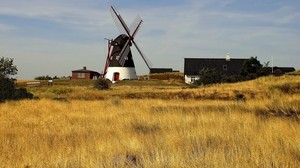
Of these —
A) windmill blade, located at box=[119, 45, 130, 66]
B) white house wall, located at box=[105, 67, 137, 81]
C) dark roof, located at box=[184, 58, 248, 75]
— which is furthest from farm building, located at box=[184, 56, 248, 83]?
windmill blade, located at box=[119, 45, 130, 66]

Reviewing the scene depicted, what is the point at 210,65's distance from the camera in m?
106

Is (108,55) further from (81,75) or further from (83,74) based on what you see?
(81,75)

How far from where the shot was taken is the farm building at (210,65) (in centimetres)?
10438

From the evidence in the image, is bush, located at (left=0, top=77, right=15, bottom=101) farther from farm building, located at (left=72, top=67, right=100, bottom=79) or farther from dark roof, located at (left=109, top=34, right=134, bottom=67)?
farm building, located at (left=72, top=67, right=100, bottom=79)

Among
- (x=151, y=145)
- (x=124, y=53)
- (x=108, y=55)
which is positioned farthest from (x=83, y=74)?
(x=151, y=145)

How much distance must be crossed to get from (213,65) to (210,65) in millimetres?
862

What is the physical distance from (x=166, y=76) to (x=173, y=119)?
10588cm

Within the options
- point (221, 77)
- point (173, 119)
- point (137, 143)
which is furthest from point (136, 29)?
point (137, 143)

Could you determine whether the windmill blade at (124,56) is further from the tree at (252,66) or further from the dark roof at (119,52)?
the tree at (252,66)

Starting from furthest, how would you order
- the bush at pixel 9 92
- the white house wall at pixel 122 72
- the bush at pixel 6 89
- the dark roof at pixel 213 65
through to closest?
the dark roof at pixel 213 65 < the white house wall at pixel 122 72 < the bush at pixel 9 92 < the bush at pixel 6 89

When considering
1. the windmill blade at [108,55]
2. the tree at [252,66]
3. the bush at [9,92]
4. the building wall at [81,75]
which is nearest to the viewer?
the bush at [9,92]

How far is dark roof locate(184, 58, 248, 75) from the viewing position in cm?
10475

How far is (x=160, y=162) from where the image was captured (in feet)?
22.3

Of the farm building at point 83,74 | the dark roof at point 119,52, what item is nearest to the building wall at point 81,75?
the farm building at point 83,74
